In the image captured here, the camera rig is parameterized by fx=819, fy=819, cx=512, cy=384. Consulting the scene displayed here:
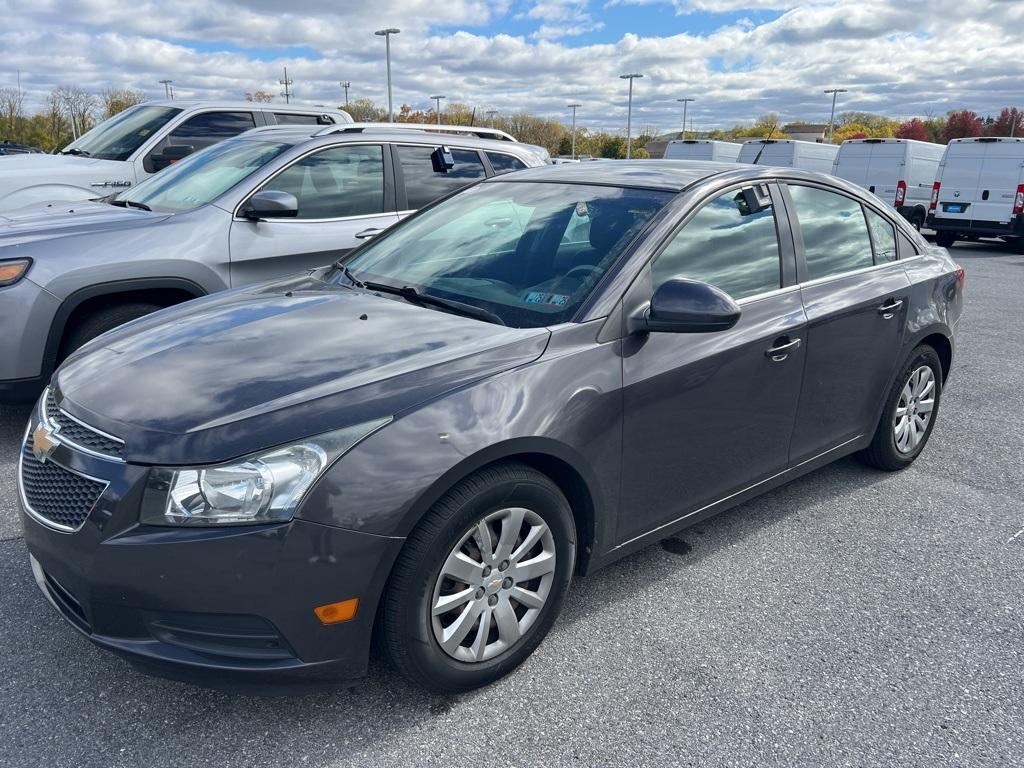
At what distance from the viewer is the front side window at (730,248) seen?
122 inches

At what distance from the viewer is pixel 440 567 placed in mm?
2363

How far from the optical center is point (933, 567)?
11.5 ft

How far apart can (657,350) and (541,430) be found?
2.09ft

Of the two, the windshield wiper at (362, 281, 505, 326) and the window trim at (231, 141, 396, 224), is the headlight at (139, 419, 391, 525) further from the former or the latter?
the window trim at (231, 141, 396, 224)

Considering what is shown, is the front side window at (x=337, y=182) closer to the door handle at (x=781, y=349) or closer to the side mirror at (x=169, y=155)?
the side mirror at (x=169, y=155)

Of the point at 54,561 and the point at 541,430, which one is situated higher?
the point at 541,430

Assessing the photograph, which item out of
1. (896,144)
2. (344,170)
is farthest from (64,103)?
(344,170)

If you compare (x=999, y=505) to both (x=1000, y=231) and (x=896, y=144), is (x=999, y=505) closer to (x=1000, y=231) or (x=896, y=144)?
(x=1000, y=231)

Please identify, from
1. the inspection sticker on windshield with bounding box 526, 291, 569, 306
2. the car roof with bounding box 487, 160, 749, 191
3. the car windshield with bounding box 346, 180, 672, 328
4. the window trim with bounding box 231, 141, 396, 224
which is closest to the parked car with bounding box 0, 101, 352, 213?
the window trim with bounding box 231, 141, 396, 224

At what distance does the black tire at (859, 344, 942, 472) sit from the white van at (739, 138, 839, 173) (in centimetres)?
1938

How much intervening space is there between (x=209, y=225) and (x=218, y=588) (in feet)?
11.1

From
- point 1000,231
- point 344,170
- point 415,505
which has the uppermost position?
point 344,170

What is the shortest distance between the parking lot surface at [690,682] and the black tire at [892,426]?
1.79 ft

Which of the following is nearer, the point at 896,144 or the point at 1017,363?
the point at 1017,363
